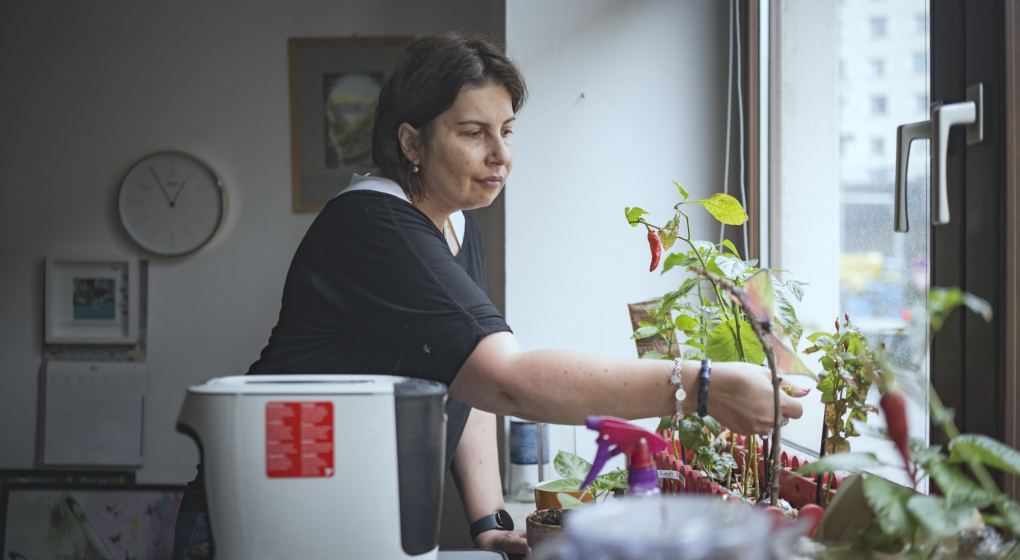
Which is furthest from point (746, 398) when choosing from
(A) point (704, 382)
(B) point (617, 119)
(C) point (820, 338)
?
(B) point (617, 119)

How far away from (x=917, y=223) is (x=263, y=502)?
900 millimetres

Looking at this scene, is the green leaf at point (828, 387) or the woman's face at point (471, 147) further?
the woman's face at point (471, 147)

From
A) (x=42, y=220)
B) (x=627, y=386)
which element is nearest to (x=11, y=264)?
(x=42, y=220)

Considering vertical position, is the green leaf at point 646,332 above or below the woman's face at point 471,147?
below

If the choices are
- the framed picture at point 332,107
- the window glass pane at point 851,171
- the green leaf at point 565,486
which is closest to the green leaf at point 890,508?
the window glass pane at point 851,171

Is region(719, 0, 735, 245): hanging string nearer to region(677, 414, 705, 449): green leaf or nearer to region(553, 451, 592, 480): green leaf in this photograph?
region(553, 451, 592, 480): green leaf

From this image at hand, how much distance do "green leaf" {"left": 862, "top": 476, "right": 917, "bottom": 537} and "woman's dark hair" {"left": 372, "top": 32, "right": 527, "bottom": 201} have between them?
2.87 ft

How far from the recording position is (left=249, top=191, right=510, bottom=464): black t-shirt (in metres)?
1.08

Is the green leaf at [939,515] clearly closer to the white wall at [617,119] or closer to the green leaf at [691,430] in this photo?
the green leaf at [691,430]

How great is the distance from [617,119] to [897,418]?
1.33 metres

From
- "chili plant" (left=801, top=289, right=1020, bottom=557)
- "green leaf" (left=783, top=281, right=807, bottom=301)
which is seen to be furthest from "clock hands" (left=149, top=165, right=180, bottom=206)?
"chili plant" (left=801, top=289, right=1020, bottom=557)

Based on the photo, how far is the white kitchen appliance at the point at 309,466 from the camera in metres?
0.79

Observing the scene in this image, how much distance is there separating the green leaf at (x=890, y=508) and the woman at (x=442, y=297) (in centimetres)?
23

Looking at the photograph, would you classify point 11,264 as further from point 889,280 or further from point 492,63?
point 889,280
